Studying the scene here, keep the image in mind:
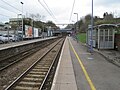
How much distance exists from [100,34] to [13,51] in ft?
33.8

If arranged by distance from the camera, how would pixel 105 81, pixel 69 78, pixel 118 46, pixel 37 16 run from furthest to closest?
pixel 37 16 < pixel 118 46 < pixel 69 78 < pixel 105 81

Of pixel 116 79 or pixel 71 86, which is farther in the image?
pixel 116 79

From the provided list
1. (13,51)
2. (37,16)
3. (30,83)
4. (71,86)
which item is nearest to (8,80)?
(30,83)

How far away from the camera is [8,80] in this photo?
38.3ft

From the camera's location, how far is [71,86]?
9344 mm

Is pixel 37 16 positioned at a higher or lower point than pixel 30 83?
higher

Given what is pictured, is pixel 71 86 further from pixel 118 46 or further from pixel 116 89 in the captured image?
pixel 118 46

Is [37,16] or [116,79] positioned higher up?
[37,16]

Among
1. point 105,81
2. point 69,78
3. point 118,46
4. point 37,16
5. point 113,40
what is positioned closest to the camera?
point 105,81

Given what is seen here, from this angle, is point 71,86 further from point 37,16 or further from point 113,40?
point 37,16

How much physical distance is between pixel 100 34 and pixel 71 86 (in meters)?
19.6

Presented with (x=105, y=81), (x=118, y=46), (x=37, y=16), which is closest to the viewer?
(x=105, y=81)

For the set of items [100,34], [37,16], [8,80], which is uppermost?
[37,16]

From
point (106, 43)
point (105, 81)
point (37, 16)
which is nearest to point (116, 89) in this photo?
point (105, 81)
